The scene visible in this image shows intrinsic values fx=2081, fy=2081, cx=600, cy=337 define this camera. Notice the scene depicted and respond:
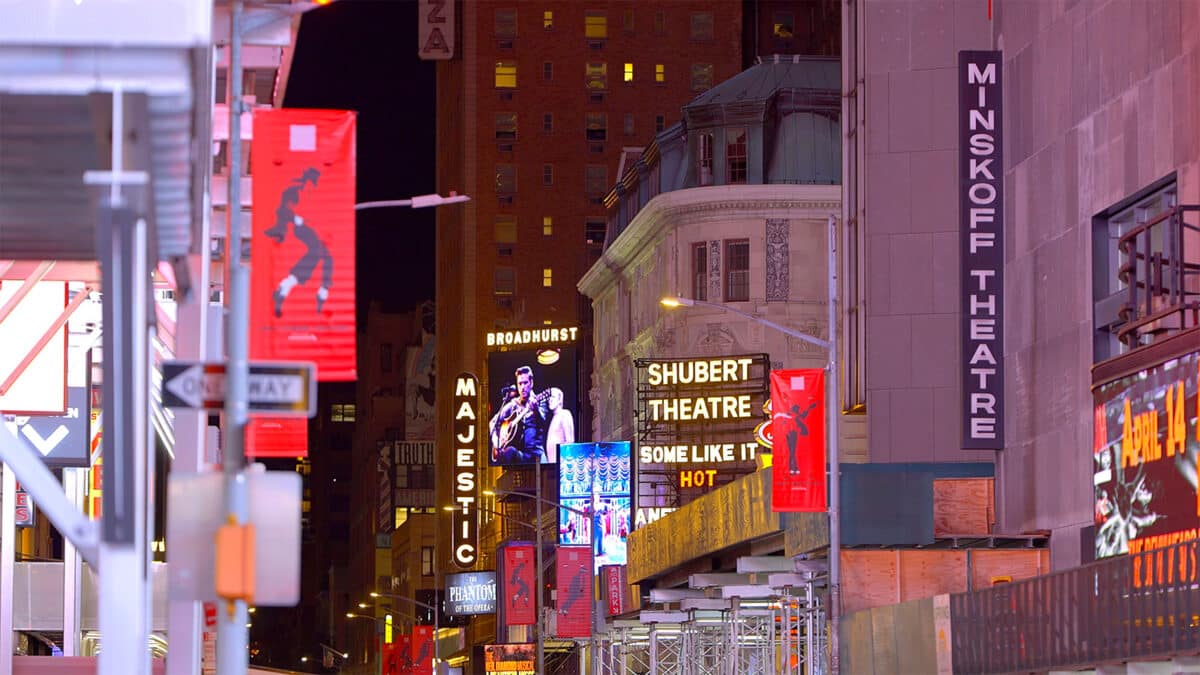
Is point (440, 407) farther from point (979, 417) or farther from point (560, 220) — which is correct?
point (979, 417)

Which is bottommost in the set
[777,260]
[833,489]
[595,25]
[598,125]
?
[833,489]

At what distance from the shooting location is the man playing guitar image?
10550 cm

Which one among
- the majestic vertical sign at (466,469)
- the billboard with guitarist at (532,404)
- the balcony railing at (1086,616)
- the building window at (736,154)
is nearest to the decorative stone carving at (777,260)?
the building window at (736,154)

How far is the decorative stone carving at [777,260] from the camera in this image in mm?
78188

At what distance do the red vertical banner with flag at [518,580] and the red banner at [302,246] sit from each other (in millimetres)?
62123

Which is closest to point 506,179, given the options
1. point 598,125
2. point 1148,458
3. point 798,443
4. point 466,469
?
point 598,125

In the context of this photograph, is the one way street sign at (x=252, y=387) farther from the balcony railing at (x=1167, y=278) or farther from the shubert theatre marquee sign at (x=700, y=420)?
the shubert theatre marquee sign at (x=700, y=420)

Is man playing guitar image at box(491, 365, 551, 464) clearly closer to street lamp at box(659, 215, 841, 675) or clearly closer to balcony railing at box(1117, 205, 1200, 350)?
street lamp at box(659, 215, 841, 675)

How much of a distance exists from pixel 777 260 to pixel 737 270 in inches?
64.7

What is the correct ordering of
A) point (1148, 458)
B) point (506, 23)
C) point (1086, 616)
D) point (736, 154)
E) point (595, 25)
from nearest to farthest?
point (1086, 616), point (1148, 458), point (736, 154), point (595, 25), point (506, 23)

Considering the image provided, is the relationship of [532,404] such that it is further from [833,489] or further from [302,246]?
[302,246]

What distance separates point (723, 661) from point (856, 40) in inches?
730


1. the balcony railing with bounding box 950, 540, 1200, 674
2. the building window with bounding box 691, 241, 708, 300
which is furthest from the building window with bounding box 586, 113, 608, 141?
the balcony railing with bounding box 950, 540, 1200, 674

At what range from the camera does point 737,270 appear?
79.6m
